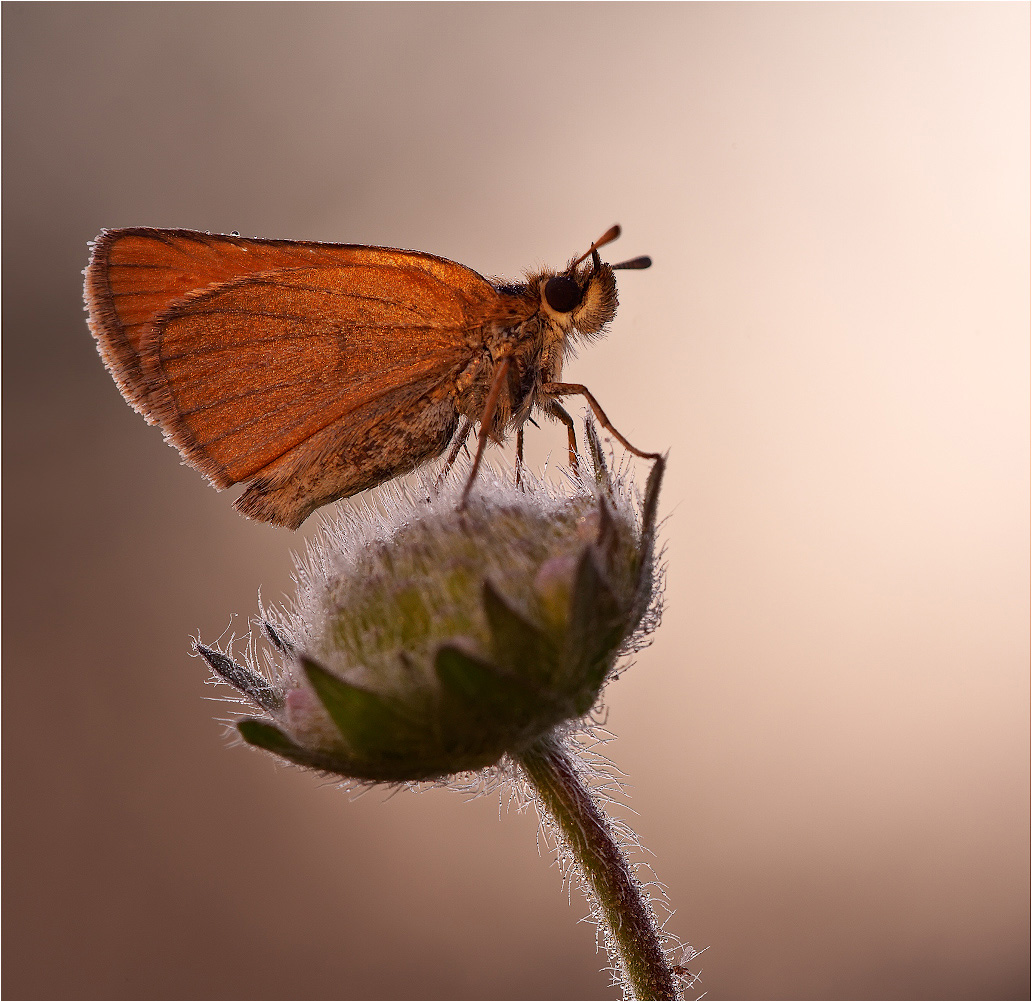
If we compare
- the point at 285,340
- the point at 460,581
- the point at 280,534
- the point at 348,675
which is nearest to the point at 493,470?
the point at 460,581

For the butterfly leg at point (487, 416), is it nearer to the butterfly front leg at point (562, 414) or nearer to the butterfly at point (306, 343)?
the butterfly at point (306, 343)

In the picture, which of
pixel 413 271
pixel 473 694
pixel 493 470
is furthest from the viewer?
pixel 413 271

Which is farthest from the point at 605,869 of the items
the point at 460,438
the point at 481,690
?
the point at 460,438

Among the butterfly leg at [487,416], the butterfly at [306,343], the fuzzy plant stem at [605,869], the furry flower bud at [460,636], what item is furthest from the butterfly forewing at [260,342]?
the fuzzy plant stem at [605,869]

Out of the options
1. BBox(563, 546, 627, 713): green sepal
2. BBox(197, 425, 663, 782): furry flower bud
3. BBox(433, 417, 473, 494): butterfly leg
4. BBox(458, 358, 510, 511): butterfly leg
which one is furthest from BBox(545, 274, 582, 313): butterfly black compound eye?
BBox(563, 546, 627, 713): green sepal

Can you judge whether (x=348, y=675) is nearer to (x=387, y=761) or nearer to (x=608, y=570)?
(x=387, y=761)
